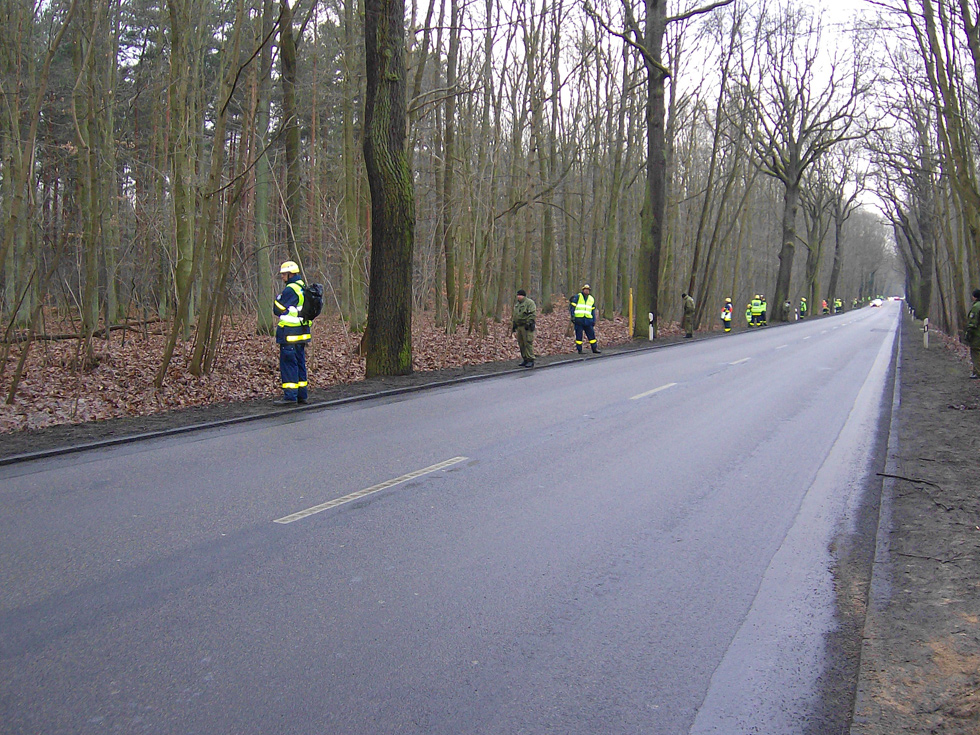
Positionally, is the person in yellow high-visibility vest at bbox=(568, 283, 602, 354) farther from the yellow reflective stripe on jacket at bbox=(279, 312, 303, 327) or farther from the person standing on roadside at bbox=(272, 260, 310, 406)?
the yellow reflective stripe on jacket at bbox=(279, 312, 303, 327)

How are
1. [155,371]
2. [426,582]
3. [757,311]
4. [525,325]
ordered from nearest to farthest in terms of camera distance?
[426,582] → [155,371] → [525,325] → [757,311]

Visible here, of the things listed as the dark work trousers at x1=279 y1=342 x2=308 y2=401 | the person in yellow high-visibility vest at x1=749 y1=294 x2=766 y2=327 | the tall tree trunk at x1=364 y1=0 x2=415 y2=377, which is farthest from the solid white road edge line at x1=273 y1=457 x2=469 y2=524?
the person in yellow high-visibility vest at x1=749 y1=294 x2=766 y2=327

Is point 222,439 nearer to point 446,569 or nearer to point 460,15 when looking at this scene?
point 446,569

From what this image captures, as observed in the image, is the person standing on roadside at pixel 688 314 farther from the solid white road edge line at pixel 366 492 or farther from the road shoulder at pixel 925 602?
the solid white road edge line at pixel 366 492

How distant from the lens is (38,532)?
18.0ft

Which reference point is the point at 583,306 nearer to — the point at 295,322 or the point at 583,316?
the point at 583,316

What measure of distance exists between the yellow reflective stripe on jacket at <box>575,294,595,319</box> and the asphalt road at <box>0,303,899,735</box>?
14.1 meters

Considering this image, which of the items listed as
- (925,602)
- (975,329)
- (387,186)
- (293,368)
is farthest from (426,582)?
(975,329)

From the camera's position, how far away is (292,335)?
1159 centimetres

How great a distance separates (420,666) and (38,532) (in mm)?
3454

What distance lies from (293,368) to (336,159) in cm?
2752

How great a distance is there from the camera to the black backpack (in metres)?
11.7

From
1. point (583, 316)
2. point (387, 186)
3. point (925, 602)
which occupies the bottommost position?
point (925, 602)

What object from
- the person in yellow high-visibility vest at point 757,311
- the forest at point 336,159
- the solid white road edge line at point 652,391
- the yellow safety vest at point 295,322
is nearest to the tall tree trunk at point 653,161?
the forest at point 336,159
